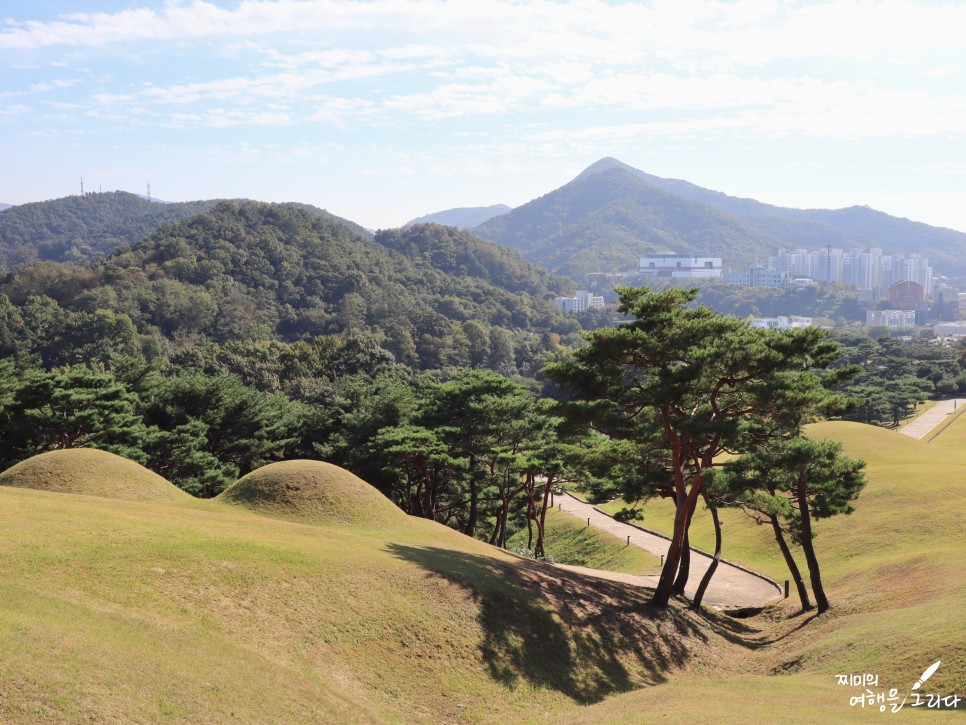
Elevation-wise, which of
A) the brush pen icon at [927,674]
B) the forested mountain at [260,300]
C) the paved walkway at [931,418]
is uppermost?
the forested mountain at [260,300]

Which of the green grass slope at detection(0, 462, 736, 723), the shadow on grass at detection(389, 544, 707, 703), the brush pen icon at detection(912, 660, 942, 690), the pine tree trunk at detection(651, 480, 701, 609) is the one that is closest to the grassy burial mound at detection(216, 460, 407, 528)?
the green grass slope at detection(0, 462, 736, 723)

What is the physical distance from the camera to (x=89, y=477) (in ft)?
78.2

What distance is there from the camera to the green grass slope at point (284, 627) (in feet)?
36.1

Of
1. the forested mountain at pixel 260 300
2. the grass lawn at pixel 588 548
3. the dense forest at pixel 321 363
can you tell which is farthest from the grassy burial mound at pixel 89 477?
the forested mountain at pixel 260 300

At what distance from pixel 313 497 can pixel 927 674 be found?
16.3m

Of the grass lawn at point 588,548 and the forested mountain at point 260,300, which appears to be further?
the forested mountain at point 260,300

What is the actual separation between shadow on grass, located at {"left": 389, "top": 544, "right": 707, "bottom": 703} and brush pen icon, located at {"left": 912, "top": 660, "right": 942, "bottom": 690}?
19.1 feet

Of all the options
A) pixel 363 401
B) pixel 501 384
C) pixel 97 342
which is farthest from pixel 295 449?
pixel 97 342

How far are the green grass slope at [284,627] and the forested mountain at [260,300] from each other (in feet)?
264

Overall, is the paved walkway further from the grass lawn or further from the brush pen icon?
the brush pen icon

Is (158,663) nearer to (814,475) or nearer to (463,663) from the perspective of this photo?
(463,663)

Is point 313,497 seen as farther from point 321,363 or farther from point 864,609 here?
point 321,363

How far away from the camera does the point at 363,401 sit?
139 feet

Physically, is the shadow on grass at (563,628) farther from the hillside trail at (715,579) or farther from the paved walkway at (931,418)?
the paved walkway at (931,418)
